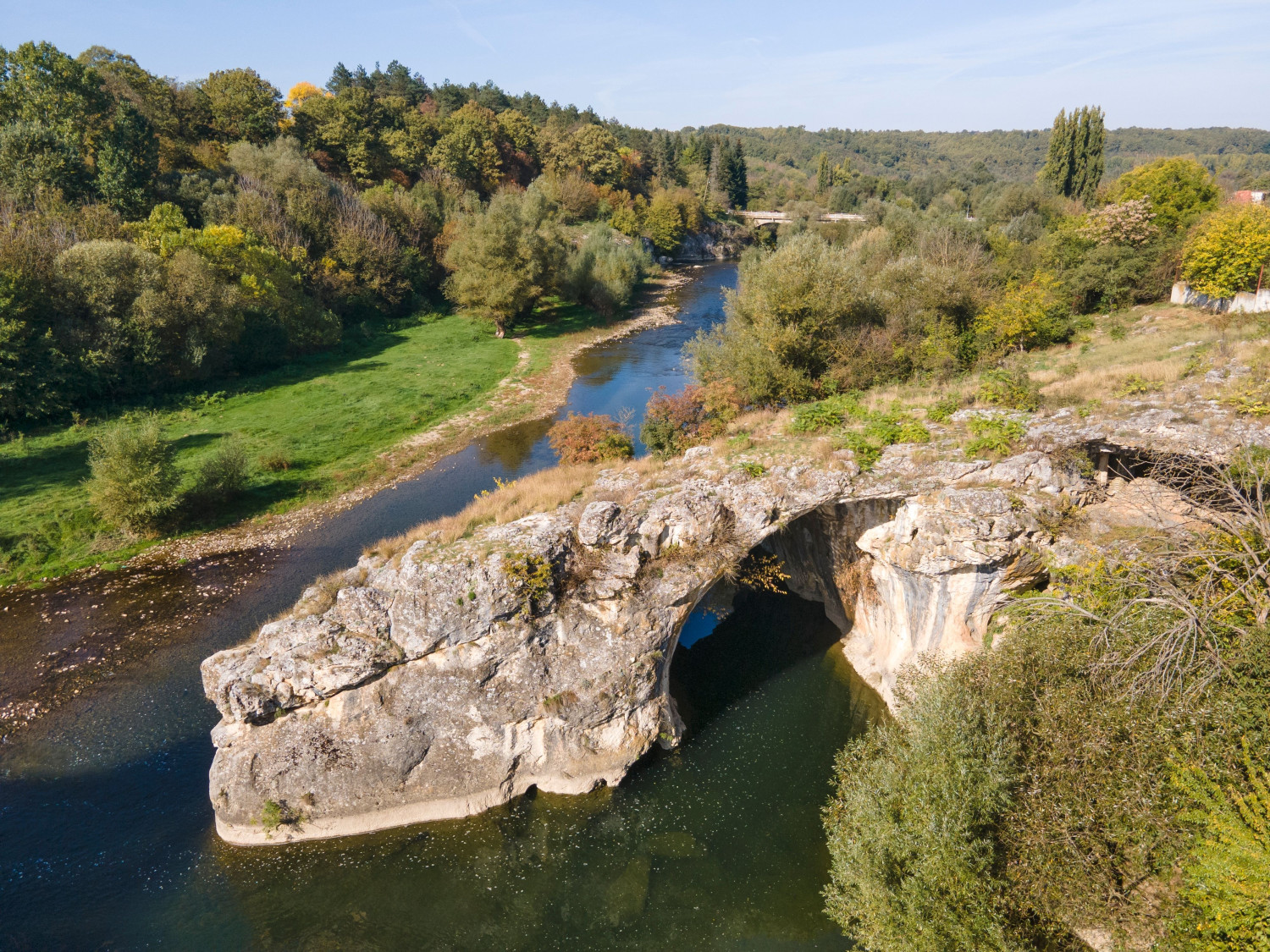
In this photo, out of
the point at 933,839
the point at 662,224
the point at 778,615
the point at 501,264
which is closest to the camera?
the point at 933,839

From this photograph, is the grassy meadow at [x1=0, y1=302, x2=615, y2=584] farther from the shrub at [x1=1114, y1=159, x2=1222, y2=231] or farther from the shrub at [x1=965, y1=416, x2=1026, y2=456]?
the shrub at [x1=1114, y1=159, x2=1222, y2=231]

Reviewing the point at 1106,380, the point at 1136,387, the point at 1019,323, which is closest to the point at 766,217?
the point at 1019,323

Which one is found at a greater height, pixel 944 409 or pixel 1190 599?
pixel 944 409

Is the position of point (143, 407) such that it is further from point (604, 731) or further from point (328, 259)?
point (604, 731)

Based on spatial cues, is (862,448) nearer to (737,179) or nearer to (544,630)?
(544,630)

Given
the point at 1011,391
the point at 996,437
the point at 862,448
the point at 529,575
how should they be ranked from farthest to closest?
the point at 1011,391, the point at 862,448, the point at 996,437, the point at 529,575

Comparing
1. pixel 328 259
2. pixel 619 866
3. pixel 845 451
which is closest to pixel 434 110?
pixel 328 259

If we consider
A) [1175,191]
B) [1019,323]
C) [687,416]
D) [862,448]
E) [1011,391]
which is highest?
[1175,191]

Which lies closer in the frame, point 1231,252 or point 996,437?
point 996,437
